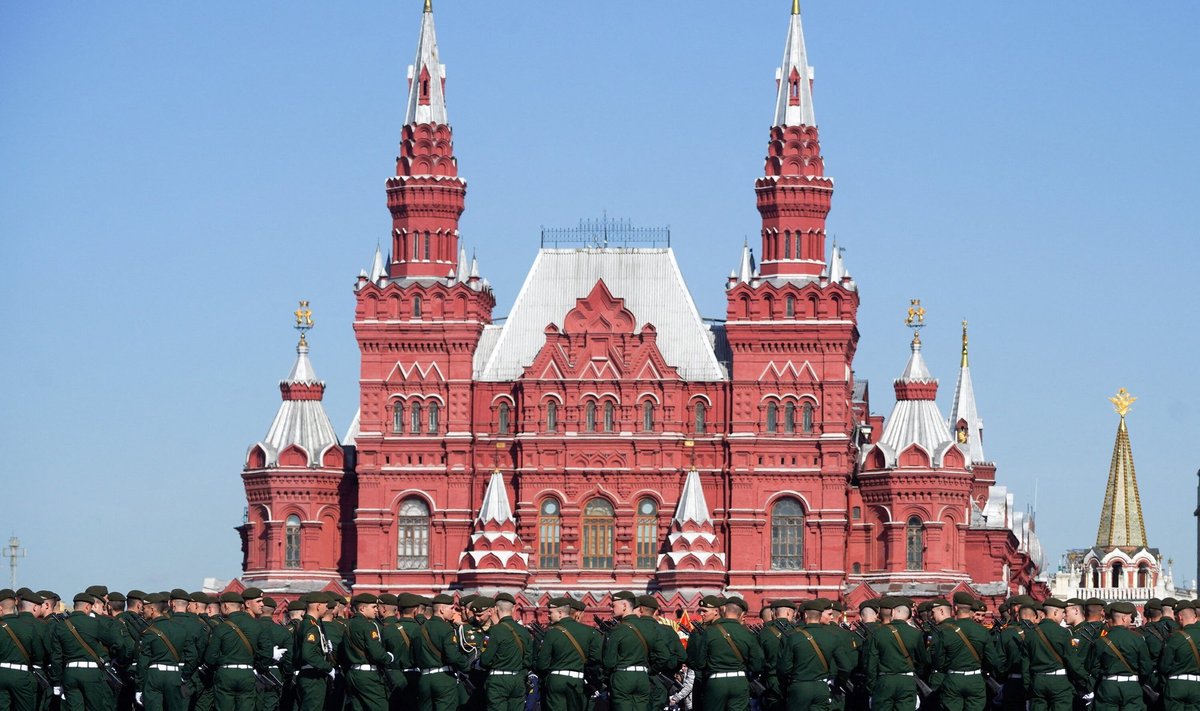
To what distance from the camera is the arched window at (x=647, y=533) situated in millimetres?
79062

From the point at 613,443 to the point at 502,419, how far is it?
349 centimetres

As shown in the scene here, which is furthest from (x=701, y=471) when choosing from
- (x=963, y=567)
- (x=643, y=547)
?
(x=963, y=567)

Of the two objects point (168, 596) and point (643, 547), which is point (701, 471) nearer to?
point (643, 547)

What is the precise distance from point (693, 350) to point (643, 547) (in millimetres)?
6177

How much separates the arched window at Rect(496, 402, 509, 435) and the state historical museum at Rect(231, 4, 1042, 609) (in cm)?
7

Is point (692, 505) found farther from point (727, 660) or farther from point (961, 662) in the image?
point (961, 662)

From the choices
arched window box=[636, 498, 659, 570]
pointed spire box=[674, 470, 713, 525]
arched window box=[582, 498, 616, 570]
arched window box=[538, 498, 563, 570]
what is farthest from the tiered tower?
arched window box=[538, 498, 563, 570]

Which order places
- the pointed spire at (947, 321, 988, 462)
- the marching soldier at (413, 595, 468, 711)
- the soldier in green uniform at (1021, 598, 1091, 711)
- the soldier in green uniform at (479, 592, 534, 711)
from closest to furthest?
the soldier in green uniform at (1021, 598, 1091, 711), the soldier in green uniform at (479, 592, 534, 711), the marching soldier at (413, 595, 468, 711), the pointed spire at (947, 321, 988, 462)

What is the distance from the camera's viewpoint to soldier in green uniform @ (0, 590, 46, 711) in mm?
35688

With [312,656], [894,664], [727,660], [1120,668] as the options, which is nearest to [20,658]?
[312,656]

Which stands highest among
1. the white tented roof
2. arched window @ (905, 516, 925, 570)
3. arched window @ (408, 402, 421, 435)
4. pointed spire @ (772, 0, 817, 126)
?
pointed spire @ (772, 0, 817, 126)

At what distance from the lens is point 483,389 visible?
8056 centimetres

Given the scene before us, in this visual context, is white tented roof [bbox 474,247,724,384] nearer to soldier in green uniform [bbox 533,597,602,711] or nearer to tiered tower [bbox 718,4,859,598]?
tiered tower [bbox 718,4,859,598]

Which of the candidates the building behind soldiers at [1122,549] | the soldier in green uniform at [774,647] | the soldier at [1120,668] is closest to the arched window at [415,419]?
the soldier in green uniform at [774,647]
